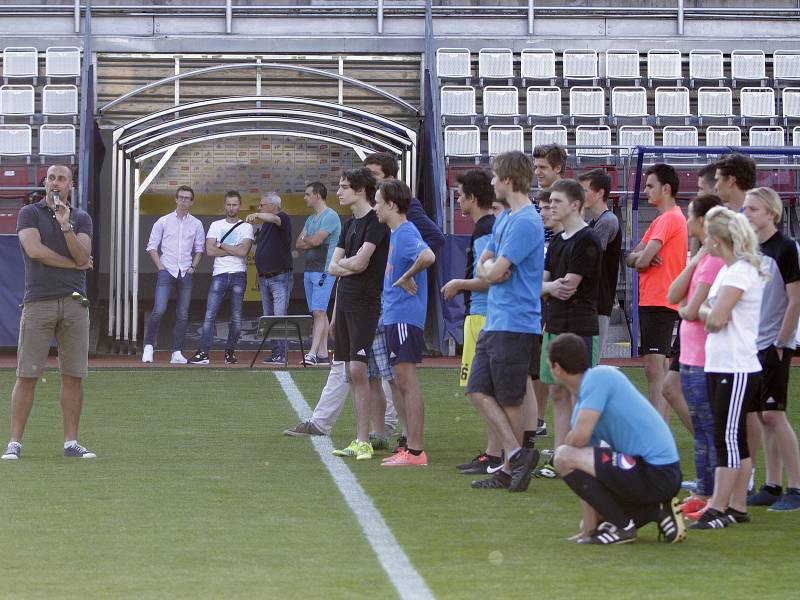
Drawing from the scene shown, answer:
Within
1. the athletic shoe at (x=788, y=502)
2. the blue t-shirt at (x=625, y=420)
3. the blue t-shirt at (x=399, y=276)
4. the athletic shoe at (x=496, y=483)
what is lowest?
the athletic shoe at (x=788, y=502)

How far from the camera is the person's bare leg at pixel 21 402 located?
30.7 feet

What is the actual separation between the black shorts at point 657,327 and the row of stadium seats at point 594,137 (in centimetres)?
1051

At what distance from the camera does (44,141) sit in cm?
1975

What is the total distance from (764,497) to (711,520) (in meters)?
0.94

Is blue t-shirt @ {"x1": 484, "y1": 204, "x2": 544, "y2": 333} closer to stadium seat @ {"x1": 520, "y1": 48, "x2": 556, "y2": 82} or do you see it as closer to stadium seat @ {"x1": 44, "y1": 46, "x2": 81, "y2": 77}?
stadium seat @ {"x1": 520, "y1": 48, "x2": 556, "y2": 82}

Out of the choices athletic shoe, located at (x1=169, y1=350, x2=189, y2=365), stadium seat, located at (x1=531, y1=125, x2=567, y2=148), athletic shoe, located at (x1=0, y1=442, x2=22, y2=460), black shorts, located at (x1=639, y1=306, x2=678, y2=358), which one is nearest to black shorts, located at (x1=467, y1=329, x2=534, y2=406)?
black shorts, located at (x1=639, y1=306, x2=678, y2=358)

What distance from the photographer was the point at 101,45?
20906 mm

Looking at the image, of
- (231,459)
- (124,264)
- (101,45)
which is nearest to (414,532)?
(231,459)

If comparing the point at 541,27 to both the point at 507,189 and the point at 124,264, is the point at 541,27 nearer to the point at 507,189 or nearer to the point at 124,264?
the point at 124,264

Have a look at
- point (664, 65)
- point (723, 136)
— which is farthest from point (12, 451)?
point (664, 65)

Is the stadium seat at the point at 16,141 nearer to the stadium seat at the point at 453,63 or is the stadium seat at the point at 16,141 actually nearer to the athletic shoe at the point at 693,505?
the stadium seat at the point at 453,63

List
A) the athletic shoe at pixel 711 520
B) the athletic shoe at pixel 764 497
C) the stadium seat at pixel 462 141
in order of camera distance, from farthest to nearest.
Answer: the stadium seat at pixel 462 141 < the athletic shoe at pixel 764 497 < the athletic shoe at pixel 711 520

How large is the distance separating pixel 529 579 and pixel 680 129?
1571 cm

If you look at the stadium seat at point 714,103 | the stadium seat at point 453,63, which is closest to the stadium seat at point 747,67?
the stadium seat at point 714,103
